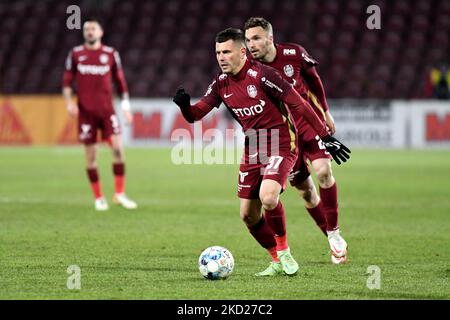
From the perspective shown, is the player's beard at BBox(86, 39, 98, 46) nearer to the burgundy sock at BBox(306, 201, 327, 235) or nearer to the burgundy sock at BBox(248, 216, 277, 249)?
the burgundy sock at BBox(306, 201, 327, 235)

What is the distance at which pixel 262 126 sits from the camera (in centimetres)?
718

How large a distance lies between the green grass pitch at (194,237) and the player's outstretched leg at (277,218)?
146 millimetres

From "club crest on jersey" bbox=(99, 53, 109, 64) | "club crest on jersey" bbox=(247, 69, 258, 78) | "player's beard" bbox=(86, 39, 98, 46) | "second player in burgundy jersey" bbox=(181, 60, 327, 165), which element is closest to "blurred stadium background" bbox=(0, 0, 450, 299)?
"second player in burgundy jersey" bbox=(181, 60, 327, 165)

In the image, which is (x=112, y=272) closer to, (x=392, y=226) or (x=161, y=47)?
(x=392, y=226)

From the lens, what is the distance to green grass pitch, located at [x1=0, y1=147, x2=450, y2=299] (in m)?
6.35

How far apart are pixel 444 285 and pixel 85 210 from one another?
6.21m

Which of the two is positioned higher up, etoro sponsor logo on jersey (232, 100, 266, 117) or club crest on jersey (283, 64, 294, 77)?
club crest on jersey (283, 64, 294, 77)

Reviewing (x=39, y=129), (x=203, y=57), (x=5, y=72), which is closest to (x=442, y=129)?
(x=203, y=57)

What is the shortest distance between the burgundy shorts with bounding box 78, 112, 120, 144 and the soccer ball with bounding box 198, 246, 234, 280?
5.77 meters

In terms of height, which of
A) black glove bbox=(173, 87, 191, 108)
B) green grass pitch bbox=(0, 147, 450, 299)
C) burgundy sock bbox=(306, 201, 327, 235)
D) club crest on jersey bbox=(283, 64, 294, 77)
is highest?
club crest on jersey bbox=(283, 64, 294, 77)

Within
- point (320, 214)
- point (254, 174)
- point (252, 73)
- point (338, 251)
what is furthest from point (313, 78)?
point (338, 251)
